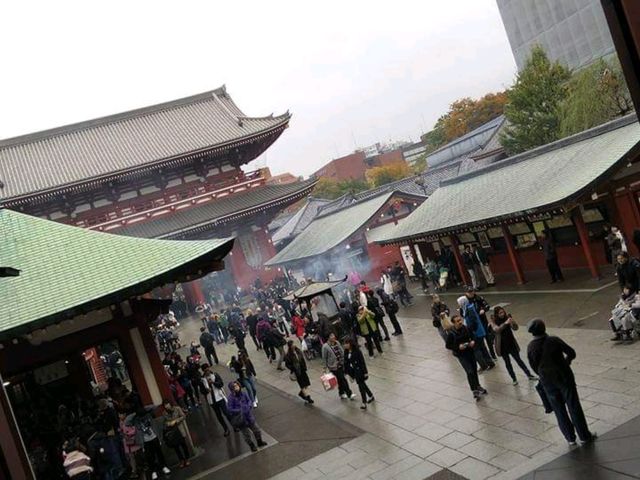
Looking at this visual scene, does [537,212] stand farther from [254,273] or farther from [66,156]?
[66,156]

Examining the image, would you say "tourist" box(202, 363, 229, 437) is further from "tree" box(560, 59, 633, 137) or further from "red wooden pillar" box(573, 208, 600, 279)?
"tree" box(560, 59, 633, 137)

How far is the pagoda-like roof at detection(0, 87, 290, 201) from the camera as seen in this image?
33188 mm

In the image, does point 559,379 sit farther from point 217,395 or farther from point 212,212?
point 212,212

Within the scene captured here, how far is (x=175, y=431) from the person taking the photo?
34.7ft

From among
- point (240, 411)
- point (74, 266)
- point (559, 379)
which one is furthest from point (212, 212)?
point (559, 379)

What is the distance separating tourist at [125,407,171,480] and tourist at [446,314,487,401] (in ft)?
19.6

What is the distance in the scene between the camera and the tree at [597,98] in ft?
81.2

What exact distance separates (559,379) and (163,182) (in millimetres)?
30935

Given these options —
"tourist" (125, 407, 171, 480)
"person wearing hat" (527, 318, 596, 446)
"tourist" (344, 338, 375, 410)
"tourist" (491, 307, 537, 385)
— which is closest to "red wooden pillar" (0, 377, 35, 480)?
"person wearing hat" (527, 318, 596, 446)

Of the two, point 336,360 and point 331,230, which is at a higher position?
point 331,230

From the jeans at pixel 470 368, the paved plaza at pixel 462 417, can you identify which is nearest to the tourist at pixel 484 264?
the paved plaza at pixel 462 417

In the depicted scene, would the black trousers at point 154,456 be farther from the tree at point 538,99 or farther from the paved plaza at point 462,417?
the tree at point 538,99

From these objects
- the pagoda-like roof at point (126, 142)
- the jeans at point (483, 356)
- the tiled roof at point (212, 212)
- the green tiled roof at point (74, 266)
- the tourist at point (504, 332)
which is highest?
the pagoda-like roof at point (126, 142)

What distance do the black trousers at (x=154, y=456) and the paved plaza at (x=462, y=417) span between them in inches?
91.9
